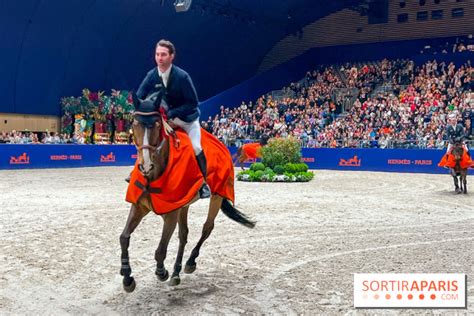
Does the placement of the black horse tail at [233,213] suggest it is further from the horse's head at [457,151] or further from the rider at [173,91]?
the horse's head at [457,151]

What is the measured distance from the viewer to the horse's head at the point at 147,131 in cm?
481

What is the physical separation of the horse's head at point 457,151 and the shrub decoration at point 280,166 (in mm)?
5879

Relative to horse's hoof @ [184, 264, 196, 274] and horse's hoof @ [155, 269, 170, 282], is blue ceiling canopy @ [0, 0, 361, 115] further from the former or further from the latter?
horse's hoof @ [155, 269, 170, 282]

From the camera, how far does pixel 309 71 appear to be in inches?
1609

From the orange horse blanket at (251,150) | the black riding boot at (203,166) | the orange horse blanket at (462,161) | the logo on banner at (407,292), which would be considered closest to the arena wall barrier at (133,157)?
the orange horse blanket at (251,150)

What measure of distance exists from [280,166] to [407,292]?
49.9ft

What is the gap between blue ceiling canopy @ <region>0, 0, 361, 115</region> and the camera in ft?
88.0

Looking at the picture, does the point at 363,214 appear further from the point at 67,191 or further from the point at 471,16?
the point at 471,16

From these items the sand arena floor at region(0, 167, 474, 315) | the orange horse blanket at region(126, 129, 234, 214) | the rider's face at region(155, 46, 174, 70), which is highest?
the rider's face at region(155, 46, 174, 70)

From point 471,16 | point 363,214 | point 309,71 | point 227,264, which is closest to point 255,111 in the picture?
point 309,71

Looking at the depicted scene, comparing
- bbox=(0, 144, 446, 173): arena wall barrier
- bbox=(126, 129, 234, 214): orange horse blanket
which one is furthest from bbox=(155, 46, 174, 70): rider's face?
bbox=(0, 144, 446, 173): arena wall barrier

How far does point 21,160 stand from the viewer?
2416 centimetres

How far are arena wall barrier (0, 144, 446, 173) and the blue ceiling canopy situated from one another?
14.1 feet

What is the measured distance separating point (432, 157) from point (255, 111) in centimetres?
1372
